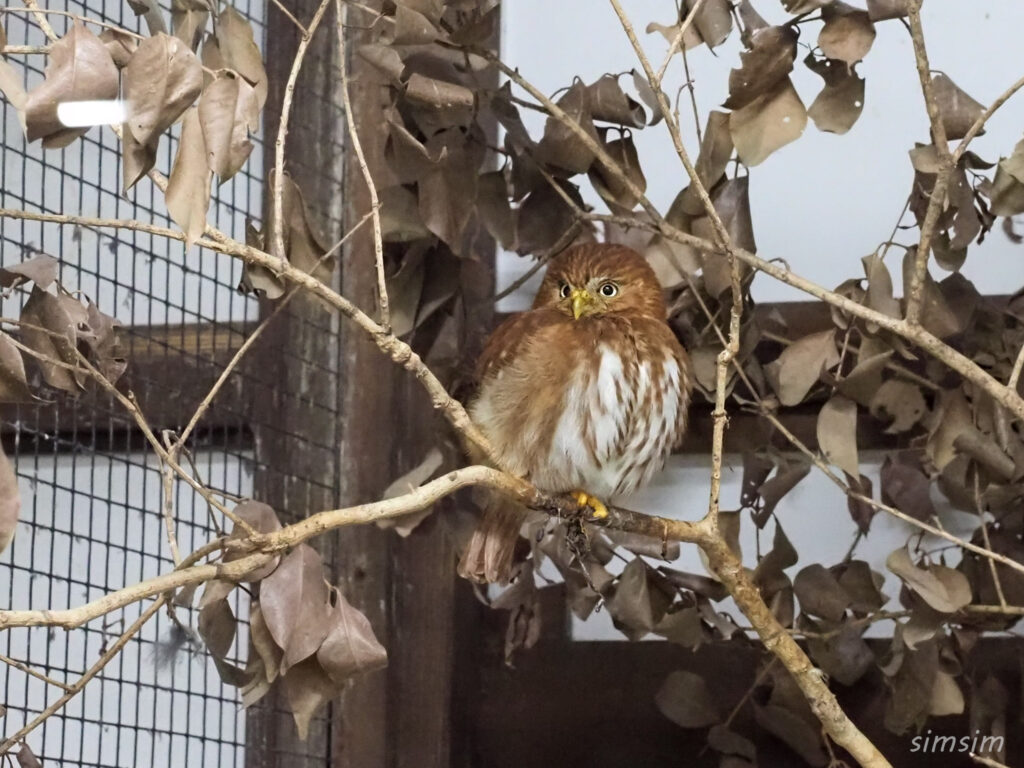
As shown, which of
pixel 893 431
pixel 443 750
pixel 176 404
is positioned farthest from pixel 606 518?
pixel 176 404

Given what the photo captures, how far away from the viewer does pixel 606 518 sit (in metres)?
1.85

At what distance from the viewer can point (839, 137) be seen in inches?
97.9

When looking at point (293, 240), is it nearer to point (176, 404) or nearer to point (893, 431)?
point (176, 404)

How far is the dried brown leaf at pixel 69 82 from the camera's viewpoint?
3.37 feet

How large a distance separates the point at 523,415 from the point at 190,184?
0.97 meters

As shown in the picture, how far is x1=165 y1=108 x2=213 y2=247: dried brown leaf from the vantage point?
1018 mm

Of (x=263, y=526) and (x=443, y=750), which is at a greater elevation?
(x=263, y=526)

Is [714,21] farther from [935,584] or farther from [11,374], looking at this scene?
[11,374]

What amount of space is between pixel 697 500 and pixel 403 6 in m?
1.08

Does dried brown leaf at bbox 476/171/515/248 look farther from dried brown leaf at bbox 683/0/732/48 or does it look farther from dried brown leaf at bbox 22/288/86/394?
dried brown leaf at bbox 22/288/86/394

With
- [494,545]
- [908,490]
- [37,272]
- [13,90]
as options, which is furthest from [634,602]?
[13,90]

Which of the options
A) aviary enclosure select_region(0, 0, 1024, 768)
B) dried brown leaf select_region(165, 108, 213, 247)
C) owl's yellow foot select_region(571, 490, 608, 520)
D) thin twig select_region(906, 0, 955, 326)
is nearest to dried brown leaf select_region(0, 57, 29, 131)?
dried brown leaf select_region(165, 108, 213, 247)

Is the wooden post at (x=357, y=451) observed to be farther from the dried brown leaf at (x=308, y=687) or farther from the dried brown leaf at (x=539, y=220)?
the dried brown leaf at (x=308, y=687)

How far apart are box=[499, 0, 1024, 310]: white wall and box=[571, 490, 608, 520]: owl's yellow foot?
1.99 ft
